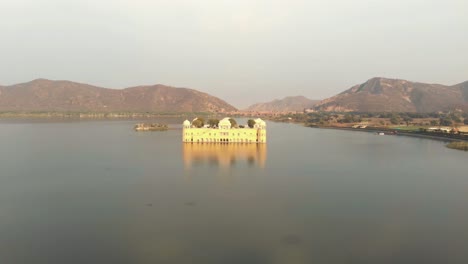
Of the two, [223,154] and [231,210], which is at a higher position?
[223,154]

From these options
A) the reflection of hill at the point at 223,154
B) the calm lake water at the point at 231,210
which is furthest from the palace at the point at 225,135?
the calm lake water at the point at 231,210

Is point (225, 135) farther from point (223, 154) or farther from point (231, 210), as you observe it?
point (231, 210)

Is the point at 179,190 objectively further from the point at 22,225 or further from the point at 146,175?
the point at 22,225

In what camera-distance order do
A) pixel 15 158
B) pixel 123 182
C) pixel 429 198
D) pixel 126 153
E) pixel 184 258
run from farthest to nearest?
pixel 126 153 → pixel 15 158 → pixel 123 182 → pixel 429 198 → pixel 184 258

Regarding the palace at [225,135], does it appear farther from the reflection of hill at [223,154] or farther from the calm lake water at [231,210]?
the calm lake water at [231,210]

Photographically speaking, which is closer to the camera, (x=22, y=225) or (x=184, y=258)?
(x=184, y=258)

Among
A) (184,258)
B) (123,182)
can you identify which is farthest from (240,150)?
(184,258)

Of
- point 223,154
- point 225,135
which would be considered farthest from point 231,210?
point 225,135
